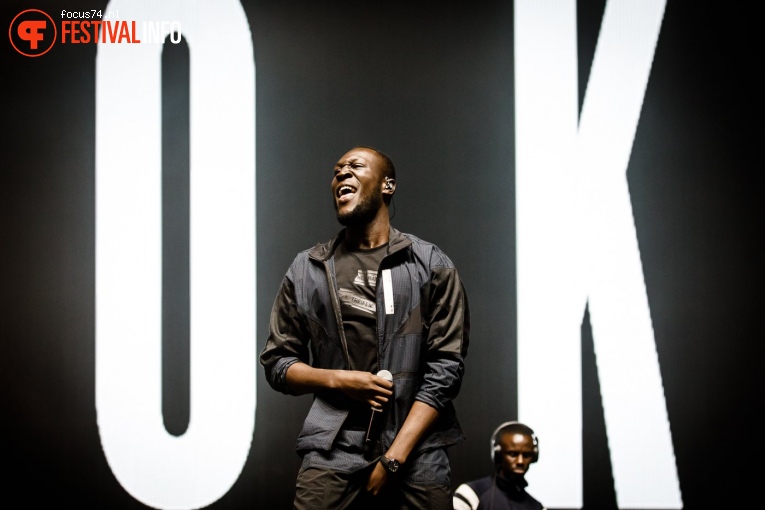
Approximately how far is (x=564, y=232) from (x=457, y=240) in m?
0.49

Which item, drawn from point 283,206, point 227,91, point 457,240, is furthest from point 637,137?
point 227,91

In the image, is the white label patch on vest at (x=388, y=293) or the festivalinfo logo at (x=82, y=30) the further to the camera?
the festivalinfo logo at (x=82, y=30)

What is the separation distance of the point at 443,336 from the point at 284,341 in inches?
20.5

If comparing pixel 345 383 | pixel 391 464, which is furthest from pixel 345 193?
pixel 391 464

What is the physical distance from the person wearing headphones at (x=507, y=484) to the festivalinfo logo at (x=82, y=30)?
7.71ft

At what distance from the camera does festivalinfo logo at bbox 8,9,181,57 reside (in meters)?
3.57

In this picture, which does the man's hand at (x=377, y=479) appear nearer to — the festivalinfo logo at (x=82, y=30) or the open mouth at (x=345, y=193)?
the open mouth at (x=345, y=193)

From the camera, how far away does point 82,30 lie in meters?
3.60

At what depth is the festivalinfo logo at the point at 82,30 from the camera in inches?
141

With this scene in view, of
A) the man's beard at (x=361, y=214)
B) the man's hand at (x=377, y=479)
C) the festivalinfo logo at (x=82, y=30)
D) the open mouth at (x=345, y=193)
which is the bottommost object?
the man's hand at (x=377, y=479)

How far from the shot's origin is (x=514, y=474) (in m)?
2.85

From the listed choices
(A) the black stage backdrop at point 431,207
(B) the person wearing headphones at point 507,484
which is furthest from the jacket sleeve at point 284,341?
(A) the black stage backdrop at point 431,207

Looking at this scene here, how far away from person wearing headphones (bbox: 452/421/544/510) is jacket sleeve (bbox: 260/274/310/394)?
32.9 inches

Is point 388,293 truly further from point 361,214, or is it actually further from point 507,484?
point 507,484
